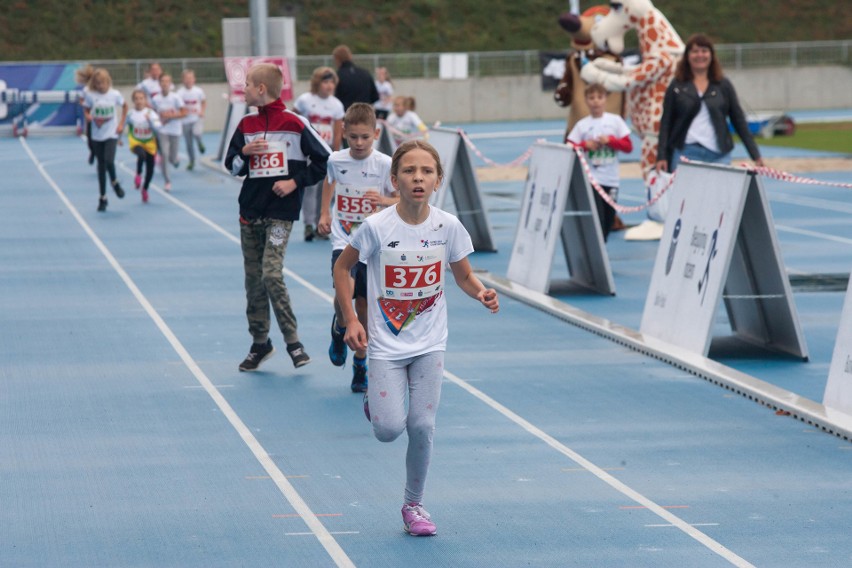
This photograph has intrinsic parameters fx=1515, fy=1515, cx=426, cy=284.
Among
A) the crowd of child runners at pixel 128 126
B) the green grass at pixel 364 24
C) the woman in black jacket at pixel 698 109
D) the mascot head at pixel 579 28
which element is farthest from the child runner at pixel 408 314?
the green grass at pixel 364 24

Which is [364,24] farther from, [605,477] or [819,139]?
[605,477]

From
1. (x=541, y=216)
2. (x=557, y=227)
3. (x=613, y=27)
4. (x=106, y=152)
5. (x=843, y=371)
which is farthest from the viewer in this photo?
(x=106, y=152)

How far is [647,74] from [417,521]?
510 inches

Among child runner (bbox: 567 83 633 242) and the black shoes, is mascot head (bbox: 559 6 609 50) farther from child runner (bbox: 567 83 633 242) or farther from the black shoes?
the black shoes

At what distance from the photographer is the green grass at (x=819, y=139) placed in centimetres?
3409

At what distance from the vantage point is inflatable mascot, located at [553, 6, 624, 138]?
67.2 feet

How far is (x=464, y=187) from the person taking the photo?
18078mm

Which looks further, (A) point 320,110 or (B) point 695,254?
(A) point 320,110

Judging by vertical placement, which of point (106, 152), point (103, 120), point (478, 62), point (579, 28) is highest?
point (579, 28)

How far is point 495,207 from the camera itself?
2288 centimetres

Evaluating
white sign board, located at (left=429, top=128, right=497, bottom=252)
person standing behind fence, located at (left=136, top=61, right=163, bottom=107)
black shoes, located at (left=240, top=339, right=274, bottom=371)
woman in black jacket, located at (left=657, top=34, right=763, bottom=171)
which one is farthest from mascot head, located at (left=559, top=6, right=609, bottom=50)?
black shoes, located at (left=240, top=339, right=274, bottom=371)

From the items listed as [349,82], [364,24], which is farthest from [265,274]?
[364,24]

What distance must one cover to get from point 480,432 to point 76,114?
39.5 metres

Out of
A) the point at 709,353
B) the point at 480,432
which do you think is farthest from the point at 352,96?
the point at 480,432
